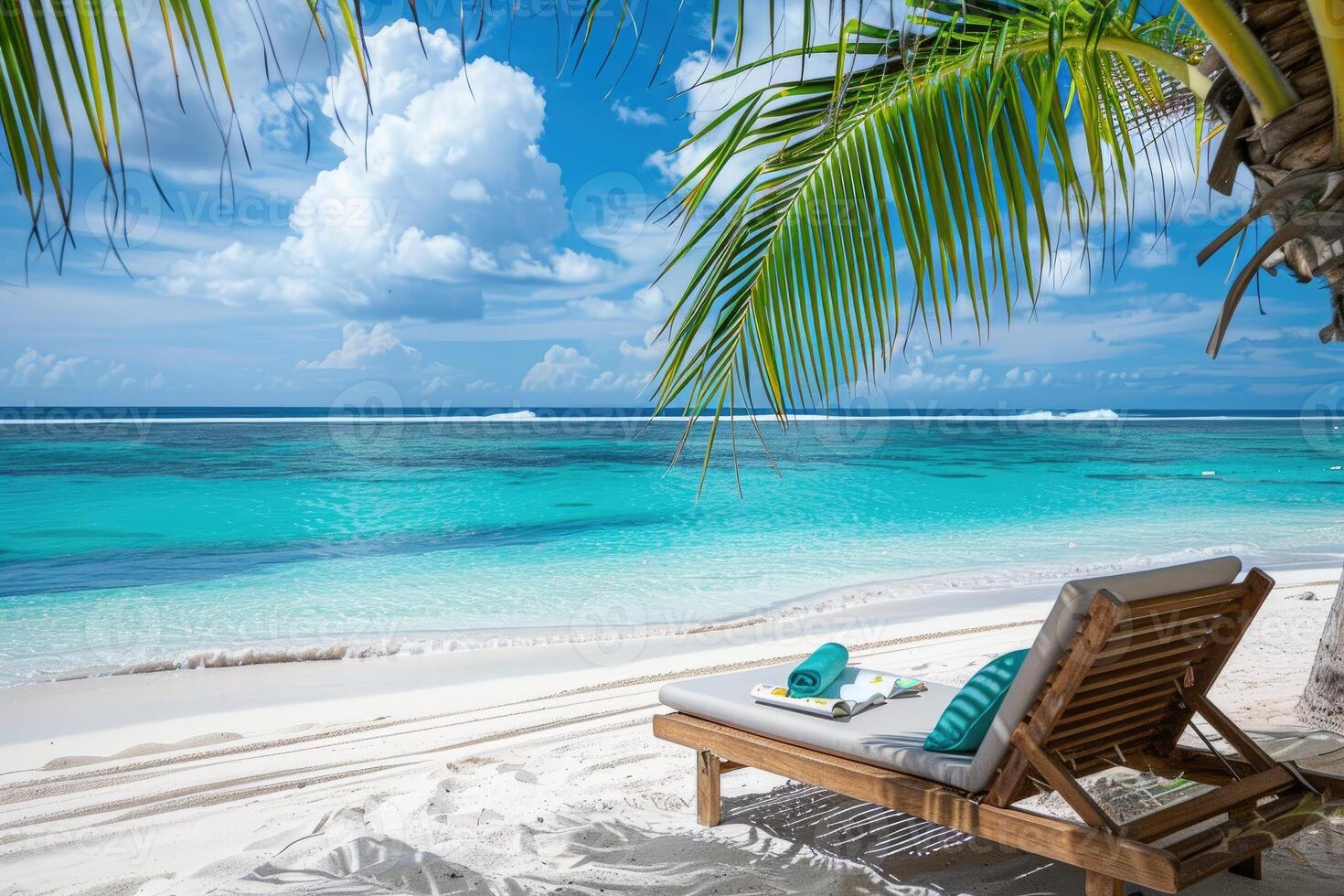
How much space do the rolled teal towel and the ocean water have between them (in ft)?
2.12

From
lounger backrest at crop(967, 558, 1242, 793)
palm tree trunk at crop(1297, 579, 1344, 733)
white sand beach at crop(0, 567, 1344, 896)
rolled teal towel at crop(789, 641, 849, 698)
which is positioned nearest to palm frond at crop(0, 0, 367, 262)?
lounger backrest at crop(967, 558, 1242, 793)

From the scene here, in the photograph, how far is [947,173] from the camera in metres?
2.42

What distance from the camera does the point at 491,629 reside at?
764cm

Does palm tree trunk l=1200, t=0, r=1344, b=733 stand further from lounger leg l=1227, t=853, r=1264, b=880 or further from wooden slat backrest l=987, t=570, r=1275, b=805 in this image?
lounger leg l=1227, t=853, r=1264, b=880

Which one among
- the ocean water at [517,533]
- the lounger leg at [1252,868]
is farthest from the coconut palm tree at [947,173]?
the lounger leg at [1252,868]

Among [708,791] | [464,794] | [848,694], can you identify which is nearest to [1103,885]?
[848,694]

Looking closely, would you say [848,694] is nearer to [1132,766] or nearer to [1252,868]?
[1132,766]

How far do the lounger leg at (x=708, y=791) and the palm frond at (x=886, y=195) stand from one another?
1160 mm

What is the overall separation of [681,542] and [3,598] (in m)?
7.82

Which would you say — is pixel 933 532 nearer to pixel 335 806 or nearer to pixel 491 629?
pixel 491 629

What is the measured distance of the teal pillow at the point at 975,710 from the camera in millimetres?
2371

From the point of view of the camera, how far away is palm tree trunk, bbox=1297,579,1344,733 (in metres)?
3.54

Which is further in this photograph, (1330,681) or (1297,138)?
(1330,681)

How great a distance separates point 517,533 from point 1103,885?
1259 centimetres
